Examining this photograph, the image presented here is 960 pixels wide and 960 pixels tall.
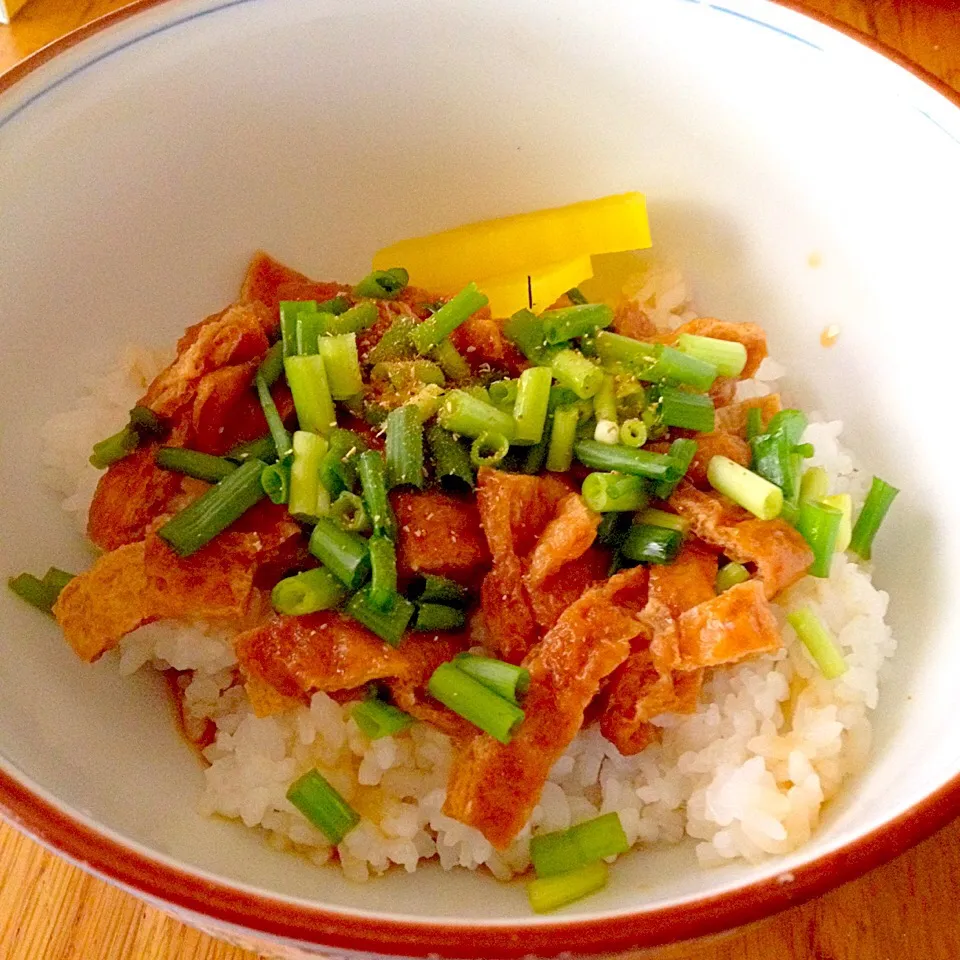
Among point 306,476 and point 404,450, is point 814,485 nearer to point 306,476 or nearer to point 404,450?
point 404,450

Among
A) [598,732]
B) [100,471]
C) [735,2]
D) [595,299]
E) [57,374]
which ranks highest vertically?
[735,2]

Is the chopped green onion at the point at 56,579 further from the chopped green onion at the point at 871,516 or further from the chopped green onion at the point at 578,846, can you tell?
the chopped green onion at the point at 871,516

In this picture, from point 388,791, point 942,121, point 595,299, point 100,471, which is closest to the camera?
point 388,791

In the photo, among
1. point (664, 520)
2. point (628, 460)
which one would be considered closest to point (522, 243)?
point (628, 460)

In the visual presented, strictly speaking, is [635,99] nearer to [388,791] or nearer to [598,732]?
[598,732]

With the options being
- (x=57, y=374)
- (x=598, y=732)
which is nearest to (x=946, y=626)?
(x=598, y=732)

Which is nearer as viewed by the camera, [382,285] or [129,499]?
[129,499]

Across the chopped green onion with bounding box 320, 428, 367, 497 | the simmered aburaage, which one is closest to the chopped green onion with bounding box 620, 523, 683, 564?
the simmered aburaage
